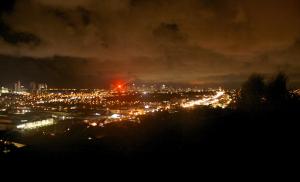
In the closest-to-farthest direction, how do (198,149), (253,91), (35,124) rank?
(198,149)
(253,91)
(35,124)

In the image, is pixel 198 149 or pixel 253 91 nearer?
pixel 198 149

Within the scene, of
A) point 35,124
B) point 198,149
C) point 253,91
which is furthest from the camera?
point 35,124

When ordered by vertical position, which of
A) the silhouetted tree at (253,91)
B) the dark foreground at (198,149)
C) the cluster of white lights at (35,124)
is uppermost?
the silhouetted tree at (253,91)

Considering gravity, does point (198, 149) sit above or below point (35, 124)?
above

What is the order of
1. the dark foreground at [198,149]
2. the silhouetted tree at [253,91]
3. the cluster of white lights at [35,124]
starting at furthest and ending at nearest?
the cluster of white lights at [35,124] < the silhouetted tree at [253,91] < the dark foreground at [198,149]

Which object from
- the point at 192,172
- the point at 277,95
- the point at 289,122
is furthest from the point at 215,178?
the point at 277,95

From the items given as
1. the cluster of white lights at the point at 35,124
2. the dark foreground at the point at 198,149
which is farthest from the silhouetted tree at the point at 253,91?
the cluster of white lights at the point at 35,124

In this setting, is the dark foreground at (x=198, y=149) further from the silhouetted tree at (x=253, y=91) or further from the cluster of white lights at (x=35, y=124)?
the cluster of white lights at (x=35, y=124)

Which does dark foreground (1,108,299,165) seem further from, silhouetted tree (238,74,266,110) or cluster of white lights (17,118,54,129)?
cluster of white lights (17,118,54,129)

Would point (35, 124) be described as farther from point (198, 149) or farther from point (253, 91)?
point (198, 149)

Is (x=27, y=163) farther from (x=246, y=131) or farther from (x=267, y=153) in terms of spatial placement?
(x=246, y=131)

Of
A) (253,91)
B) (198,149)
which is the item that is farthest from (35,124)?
(198,149)
